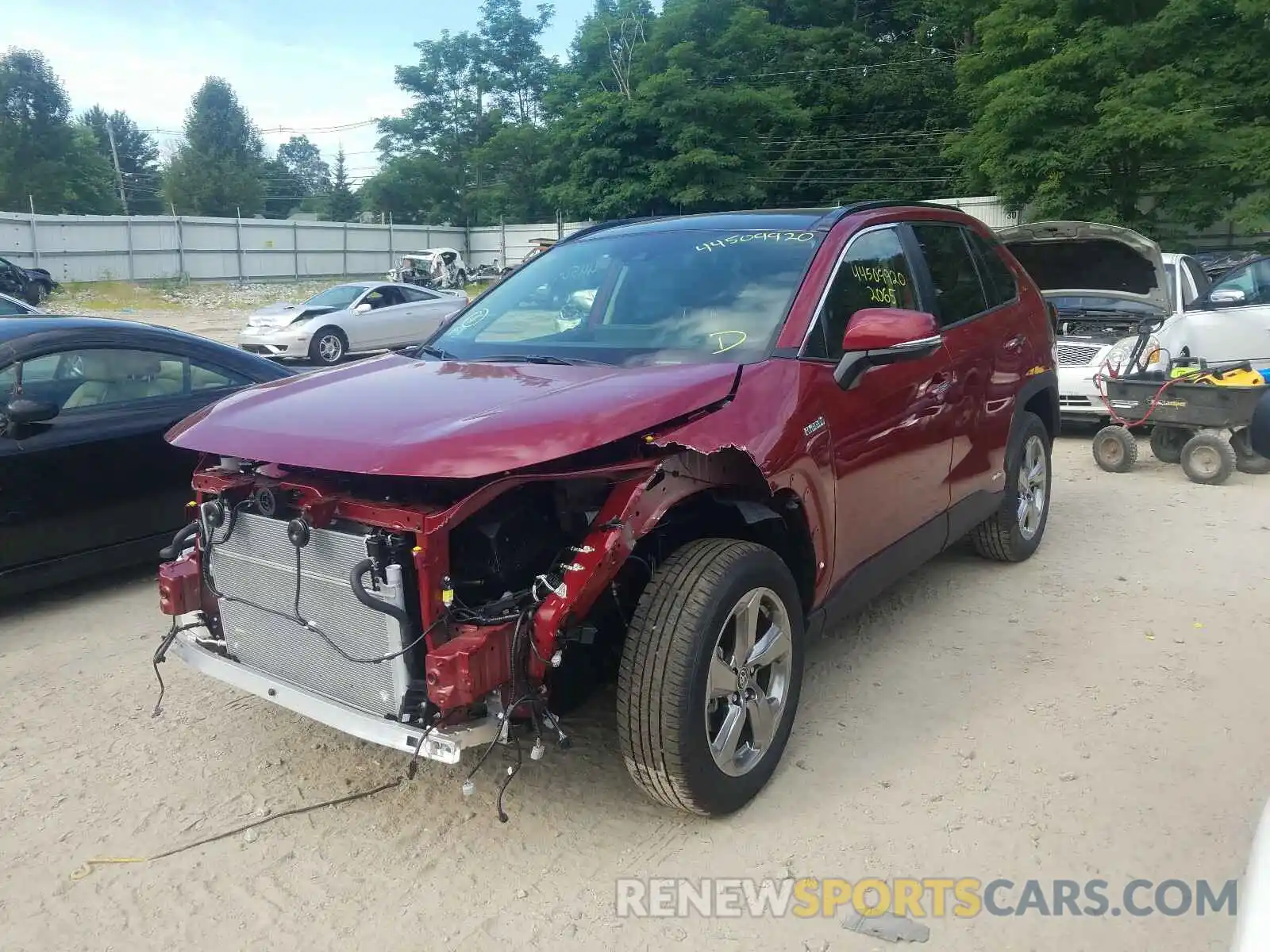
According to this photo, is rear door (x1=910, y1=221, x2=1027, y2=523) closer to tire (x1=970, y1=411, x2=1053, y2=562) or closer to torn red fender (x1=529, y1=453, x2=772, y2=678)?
tire (x1=970, y1=411, x2=1053, y2=562)

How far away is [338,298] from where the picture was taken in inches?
767

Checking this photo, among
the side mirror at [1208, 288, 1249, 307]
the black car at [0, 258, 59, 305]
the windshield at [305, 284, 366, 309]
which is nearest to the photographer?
the side mirror at [1208, 288, 1249, 307]

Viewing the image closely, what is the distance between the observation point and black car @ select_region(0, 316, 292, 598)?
4738 mm

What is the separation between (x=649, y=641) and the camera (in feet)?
9.43

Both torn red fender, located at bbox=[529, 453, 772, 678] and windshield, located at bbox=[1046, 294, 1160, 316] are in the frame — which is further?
windshield, located at bbox=[1046, 294, 1160, 316]

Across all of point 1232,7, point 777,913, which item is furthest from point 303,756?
point 1232,7

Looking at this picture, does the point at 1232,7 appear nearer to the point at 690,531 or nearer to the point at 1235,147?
the point at 1235,147

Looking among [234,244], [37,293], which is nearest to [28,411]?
[37,293]

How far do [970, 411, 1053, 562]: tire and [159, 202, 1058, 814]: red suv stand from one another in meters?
1.30

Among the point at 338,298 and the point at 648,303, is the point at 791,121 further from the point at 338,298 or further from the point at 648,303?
the point at 648,303

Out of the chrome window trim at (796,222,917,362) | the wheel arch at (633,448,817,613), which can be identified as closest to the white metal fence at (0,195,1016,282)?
the chrome window trim at (796,222,917,362)

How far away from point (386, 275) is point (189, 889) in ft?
144

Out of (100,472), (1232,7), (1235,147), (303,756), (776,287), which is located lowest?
(303,756)

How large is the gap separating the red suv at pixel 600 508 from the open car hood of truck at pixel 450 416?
1cm
